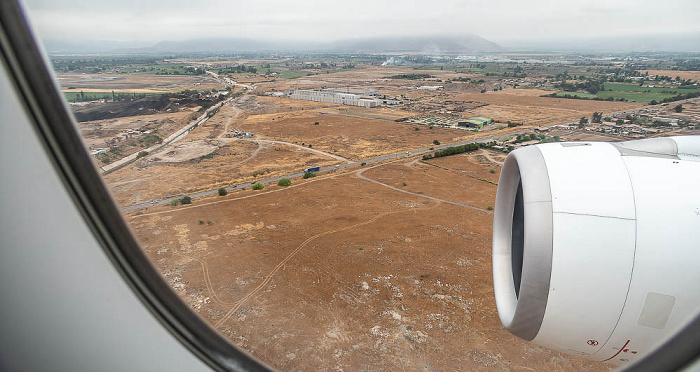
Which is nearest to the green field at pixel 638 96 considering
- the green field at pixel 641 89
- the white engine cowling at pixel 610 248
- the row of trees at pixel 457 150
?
the green field at pixel 641 89

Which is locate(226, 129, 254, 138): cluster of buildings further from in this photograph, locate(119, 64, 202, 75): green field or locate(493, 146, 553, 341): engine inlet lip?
locate(493, 146, 553, 341): engine inlet lip

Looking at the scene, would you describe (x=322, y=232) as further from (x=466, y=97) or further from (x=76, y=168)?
(x=466, y=97)

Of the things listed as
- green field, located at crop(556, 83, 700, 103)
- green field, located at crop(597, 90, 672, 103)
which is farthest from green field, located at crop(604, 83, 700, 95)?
green field, located at crop(597, 90, 672, 103)

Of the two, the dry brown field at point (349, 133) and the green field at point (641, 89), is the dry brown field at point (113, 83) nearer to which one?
the dry brown field at point (349, 133)

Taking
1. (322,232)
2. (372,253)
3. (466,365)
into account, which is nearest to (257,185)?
(322,232)

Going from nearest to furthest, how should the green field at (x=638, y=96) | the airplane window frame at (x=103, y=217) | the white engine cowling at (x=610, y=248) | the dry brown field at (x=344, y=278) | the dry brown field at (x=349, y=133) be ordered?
1. the airplane window frame at (x=103, y=217)
2. the white engine cowling at (x=610, y=248)
3. the dry brown field at (x=344, y=278)
4. the green field at (x=638, y=96)
5. the dry brown field at (x=349, y=133)
